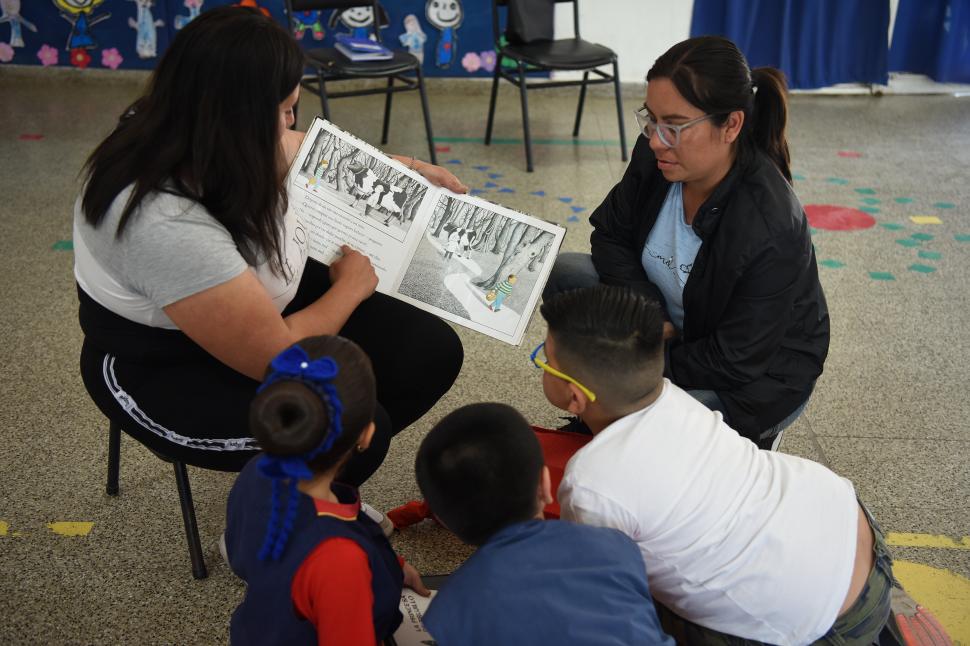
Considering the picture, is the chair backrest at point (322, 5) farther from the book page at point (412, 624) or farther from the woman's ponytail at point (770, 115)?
the book page at point (412, 624)

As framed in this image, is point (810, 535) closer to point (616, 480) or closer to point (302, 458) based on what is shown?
point (616, 480)

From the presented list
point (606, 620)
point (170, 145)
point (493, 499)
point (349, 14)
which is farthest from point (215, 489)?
point (349, 14)

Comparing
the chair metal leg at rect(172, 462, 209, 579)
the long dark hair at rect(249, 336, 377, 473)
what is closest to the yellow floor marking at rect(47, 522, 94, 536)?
the chair metal leg at rect(172, 462, 209, 579)

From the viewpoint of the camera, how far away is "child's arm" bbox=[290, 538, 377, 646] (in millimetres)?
1101

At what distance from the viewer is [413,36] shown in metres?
5.10

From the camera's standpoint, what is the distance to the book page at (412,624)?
141cm

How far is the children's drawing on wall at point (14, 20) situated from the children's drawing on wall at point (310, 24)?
149 cm

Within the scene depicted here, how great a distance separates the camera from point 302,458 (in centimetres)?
107

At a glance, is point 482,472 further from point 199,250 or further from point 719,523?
point 199,250

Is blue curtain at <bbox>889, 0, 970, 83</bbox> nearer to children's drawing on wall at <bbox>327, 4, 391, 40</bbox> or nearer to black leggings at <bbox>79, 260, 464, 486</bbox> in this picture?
children's drawing on wall at <bbox>327, 4, 391, 40</bbox>

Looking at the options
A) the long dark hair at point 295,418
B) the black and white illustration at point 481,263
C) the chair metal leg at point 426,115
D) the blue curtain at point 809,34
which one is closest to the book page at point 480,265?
the black and white illustration at point 481,263

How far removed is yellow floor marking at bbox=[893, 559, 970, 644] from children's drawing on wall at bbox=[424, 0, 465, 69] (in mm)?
4114

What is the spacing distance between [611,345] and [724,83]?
1.90 ft

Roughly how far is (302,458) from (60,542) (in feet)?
3.13
